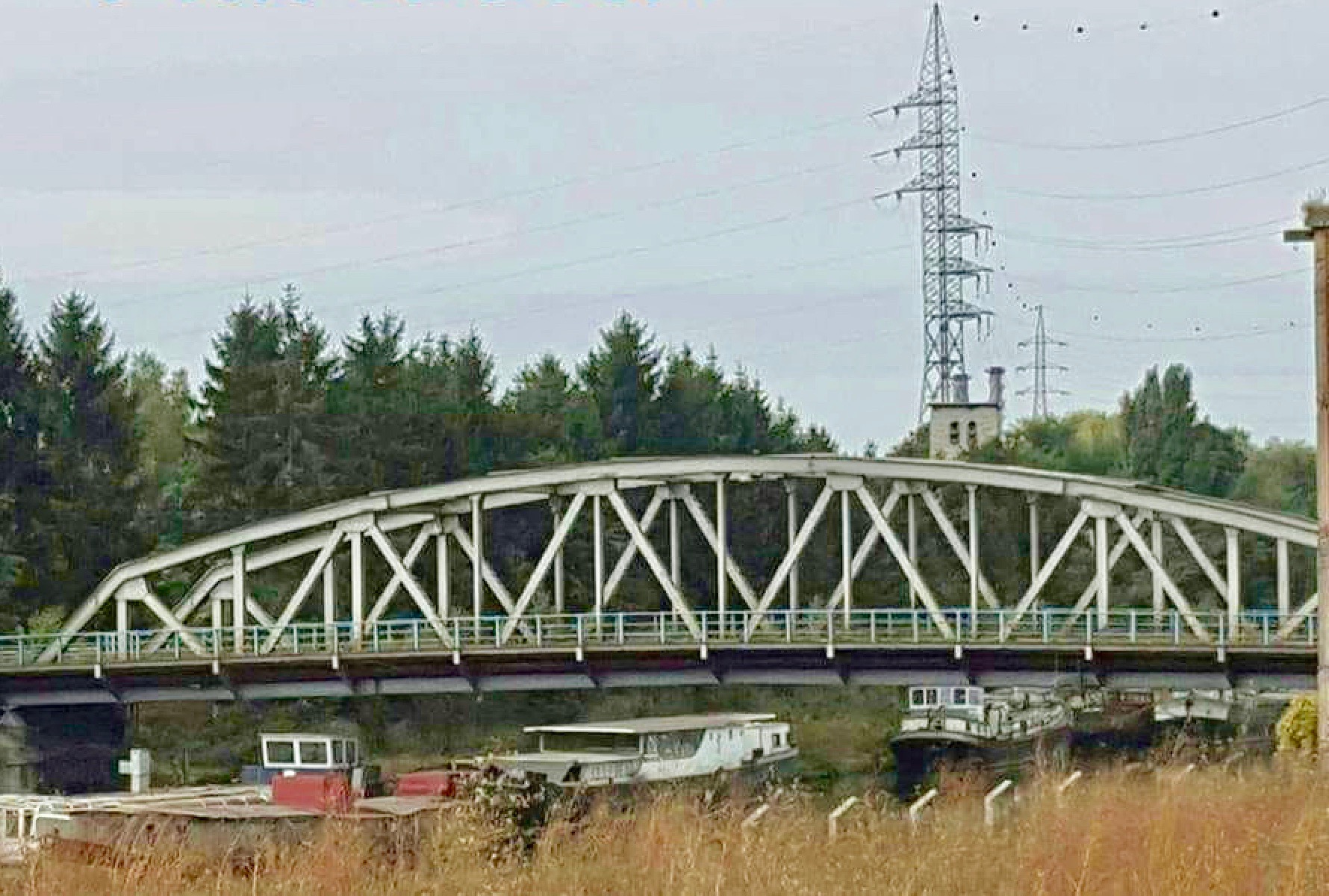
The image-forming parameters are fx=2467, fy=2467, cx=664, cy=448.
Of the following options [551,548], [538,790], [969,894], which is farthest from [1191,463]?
[969,894]

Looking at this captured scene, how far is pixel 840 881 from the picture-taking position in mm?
12562

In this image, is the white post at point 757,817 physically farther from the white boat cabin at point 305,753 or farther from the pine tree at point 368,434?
the pine tree at point 368,434

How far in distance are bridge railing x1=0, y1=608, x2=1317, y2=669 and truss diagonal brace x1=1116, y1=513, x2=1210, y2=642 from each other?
24 cm

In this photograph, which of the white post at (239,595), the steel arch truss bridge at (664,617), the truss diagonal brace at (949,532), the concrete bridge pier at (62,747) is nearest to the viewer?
the steel arch truss bridge at (664,617)

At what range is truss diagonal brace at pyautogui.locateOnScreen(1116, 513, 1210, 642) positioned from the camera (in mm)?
53250

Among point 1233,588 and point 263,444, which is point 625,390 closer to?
point 263,444

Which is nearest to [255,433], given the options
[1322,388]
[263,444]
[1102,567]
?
[263,444]

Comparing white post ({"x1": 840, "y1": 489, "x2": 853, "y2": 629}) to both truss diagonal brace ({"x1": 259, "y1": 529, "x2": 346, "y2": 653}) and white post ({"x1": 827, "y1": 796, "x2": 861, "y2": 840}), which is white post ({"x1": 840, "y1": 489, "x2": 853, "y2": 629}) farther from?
white post ({"x1": 827, "y1": 796, "x2": 861, "y2": 840})

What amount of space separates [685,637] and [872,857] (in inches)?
1923

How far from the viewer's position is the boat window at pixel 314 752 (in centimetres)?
5244

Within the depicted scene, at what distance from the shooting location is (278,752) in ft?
175

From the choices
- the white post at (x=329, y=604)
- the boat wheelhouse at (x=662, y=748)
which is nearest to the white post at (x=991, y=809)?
the boat wheelhouse at (x=662, y=748)

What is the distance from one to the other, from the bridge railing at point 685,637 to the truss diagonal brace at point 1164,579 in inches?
9.5

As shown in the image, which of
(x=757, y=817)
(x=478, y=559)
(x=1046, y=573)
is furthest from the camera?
(x=478, y=559)
